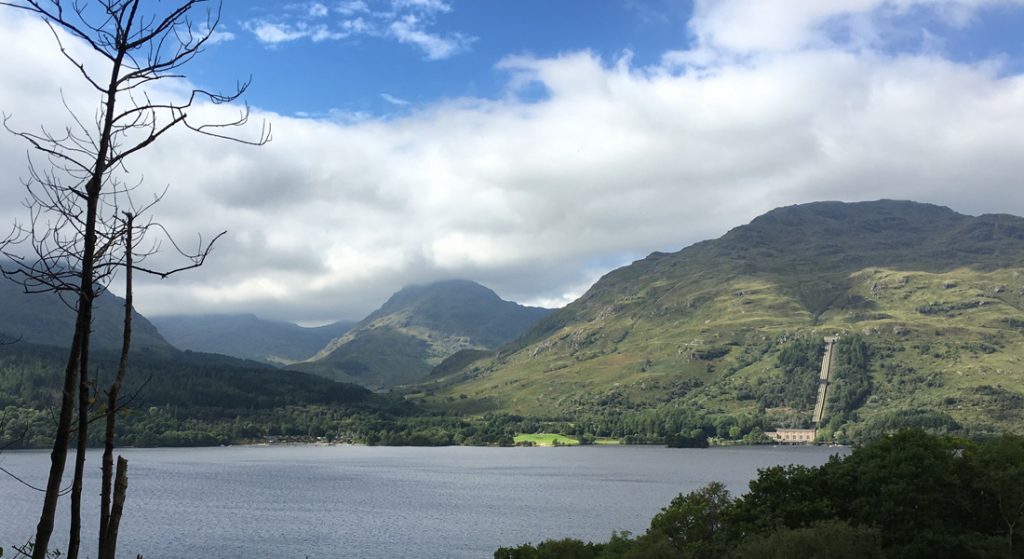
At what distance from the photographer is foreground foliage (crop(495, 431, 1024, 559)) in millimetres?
62500

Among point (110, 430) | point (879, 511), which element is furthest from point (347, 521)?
point (110, 430)

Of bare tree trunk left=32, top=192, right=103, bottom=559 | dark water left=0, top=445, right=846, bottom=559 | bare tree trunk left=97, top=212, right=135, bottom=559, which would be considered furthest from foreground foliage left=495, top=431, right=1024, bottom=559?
bare tree trunk left=32, top=192, right=103, bottom=559

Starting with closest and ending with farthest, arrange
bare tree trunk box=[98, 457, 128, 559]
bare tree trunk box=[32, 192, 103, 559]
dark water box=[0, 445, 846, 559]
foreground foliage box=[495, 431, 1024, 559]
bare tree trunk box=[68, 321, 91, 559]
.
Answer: bare tree trunk box=[32, 192, 103, 559] → bare tree trunk box=[68, 321, 91, 559] → bare tree trunk box=[98, 457, 128, 559] → foreground foliage box=[495, 431, 1024, 559] → dark water box=[0, 445, 846, 559]

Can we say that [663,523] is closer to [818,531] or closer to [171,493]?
[818,531]

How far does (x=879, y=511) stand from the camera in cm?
6869

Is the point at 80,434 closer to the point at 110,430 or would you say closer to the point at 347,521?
the point at 110,430

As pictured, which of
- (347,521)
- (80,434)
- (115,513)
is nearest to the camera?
(80,434)

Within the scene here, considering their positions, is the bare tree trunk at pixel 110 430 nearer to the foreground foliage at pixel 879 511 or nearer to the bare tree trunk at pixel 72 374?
the bare tree trunk at pixel 72 374

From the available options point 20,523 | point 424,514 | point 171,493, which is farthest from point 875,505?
point 171,493

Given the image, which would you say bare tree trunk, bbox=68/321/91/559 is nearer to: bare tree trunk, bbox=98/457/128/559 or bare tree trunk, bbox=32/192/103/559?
bare tree trunk, bbox=32/192/103/559

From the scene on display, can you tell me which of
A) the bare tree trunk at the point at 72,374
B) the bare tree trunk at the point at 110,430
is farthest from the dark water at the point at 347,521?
the bare tree trunk at the point at 72,374

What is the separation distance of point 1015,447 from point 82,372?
264 feet

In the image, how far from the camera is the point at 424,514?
163250mm

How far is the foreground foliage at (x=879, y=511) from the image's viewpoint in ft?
205
